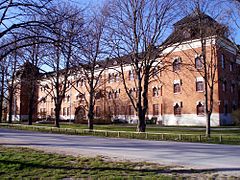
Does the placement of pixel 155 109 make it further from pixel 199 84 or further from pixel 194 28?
pixel 194 28

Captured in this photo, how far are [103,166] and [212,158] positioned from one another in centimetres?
469

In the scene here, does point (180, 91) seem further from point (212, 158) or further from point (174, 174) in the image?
point (174, 174)

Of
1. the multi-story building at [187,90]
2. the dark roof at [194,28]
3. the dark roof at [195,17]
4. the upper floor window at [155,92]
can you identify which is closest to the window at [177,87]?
the multi-story building at [187,90]

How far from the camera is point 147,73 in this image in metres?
27.8

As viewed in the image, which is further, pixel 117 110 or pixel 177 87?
pixel 117 110

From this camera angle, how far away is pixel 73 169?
9.98 m

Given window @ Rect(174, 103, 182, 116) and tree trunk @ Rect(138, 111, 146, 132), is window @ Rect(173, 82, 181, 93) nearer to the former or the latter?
window @ Rect(174, 103, 182, 116)

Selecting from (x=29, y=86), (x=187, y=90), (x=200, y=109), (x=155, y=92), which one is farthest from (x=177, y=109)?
(x=29, y=86)

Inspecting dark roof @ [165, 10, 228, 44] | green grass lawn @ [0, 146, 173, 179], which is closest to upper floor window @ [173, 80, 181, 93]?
dark roof @ [165, 10, 228, 44]

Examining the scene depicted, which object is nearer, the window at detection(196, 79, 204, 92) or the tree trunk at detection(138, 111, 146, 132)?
the tree trunk at detection(138, 111, 146, 132)

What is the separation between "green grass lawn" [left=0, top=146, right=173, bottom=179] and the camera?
892cm

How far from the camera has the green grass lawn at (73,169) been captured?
351 inches

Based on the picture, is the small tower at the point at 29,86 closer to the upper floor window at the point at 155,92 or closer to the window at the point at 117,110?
the window at the point at 117,110

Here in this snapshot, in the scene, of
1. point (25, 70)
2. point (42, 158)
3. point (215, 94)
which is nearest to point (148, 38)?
point (25, 70)
